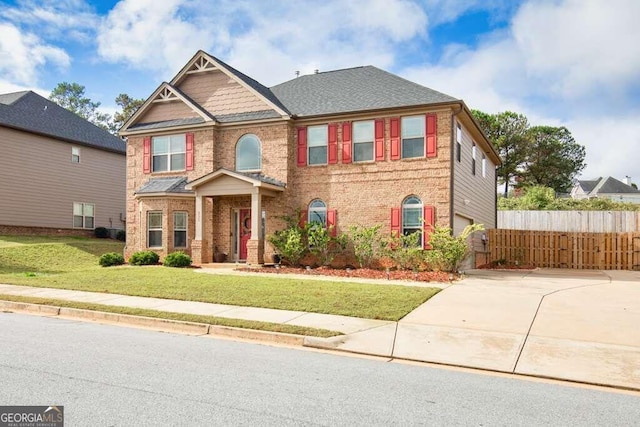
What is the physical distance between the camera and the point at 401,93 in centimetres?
1822

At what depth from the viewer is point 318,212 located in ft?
61.8

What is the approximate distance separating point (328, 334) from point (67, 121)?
2958cm

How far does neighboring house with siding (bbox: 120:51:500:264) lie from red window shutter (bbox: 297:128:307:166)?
0.14 feet

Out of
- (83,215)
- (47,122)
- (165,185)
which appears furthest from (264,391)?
(47,122)

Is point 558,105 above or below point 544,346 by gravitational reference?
above

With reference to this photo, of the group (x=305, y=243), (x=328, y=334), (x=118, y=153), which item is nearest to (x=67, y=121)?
(x=118, y=153)

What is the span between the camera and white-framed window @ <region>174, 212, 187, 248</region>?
20.1 m

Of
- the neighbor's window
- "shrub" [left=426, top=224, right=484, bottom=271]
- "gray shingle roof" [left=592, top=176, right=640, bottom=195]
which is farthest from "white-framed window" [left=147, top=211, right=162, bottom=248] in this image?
"gray shingle roof" [left=592, top=176, right=640, bottom=195]

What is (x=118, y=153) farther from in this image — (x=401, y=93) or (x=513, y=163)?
(x=513, y=163)

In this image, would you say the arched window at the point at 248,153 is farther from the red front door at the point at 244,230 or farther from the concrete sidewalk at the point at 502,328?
the concrete sidewalk at the point at 502,328

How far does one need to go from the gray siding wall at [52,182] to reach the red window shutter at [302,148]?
16.8 m

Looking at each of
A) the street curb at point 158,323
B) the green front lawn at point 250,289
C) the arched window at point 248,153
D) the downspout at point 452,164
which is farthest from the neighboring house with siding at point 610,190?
the street curb at point 158,323

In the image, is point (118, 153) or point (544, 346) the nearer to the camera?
point (544, 346)

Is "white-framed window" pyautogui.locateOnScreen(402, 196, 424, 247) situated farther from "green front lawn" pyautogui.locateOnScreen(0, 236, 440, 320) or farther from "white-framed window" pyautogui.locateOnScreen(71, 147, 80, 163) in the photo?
"white-framed window" pyautogui.locateOnScreen(71, 147, 80, 163)
